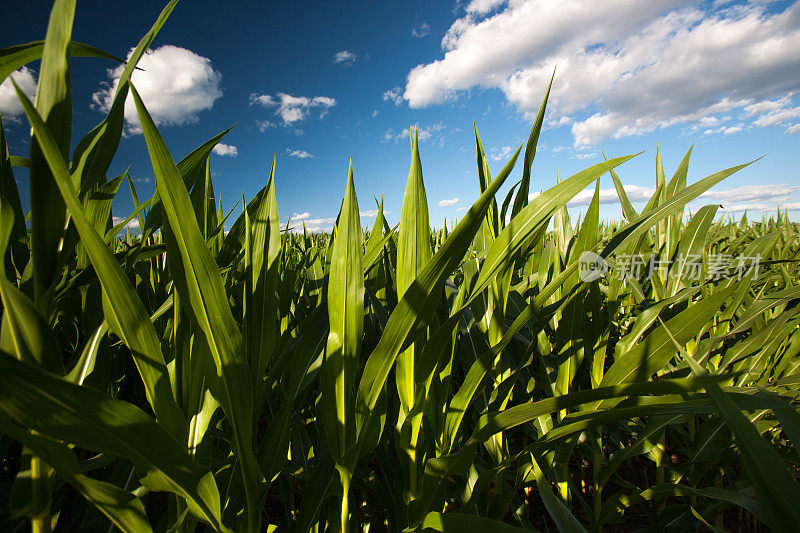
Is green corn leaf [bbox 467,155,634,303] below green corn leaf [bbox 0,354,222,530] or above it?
above

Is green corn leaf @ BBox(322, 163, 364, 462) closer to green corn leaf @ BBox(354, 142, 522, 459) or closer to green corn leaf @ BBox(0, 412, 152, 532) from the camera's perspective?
green corn leaf @ BBox(354, 142, 522, 459)

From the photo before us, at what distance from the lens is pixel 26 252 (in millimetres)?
531

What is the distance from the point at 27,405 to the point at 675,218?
4.90 feet

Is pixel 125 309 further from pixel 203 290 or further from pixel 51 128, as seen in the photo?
pixel 51 128

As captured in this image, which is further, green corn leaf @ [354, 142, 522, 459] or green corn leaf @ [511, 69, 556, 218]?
green corn leaf @ [511, 69, 556, 218]

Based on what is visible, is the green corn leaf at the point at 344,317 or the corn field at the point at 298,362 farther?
the green corn leaf at the point at 344,317

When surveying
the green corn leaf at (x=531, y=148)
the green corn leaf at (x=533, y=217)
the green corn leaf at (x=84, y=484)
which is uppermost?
the green corn leaf at (x=531, y=148)

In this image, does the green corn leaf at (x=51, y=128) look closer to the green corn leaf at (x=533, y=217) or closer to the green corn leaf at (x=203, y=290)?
the green corn leaf at (x=203, y=290)

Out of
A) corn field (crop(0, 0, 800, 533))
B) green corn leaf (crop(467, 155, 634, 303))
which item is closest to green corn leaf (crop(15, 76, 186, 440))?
corn field (crop(0, 0, 800, 533))

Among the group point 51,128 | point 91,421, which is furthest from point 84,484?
point 51,128

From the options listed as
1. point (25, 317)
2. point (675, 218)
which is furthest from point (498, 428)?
point (675, 218)

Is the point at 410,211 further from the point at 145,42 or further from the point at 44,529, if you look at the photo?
the point at 44,529

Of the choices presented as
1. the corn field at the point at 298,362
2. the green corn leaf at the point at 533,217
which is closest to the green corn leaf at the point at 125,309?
the corn field at the point at 298,362

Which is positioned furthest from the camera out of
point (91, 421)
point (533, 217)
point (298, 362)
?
point (298, 362)
